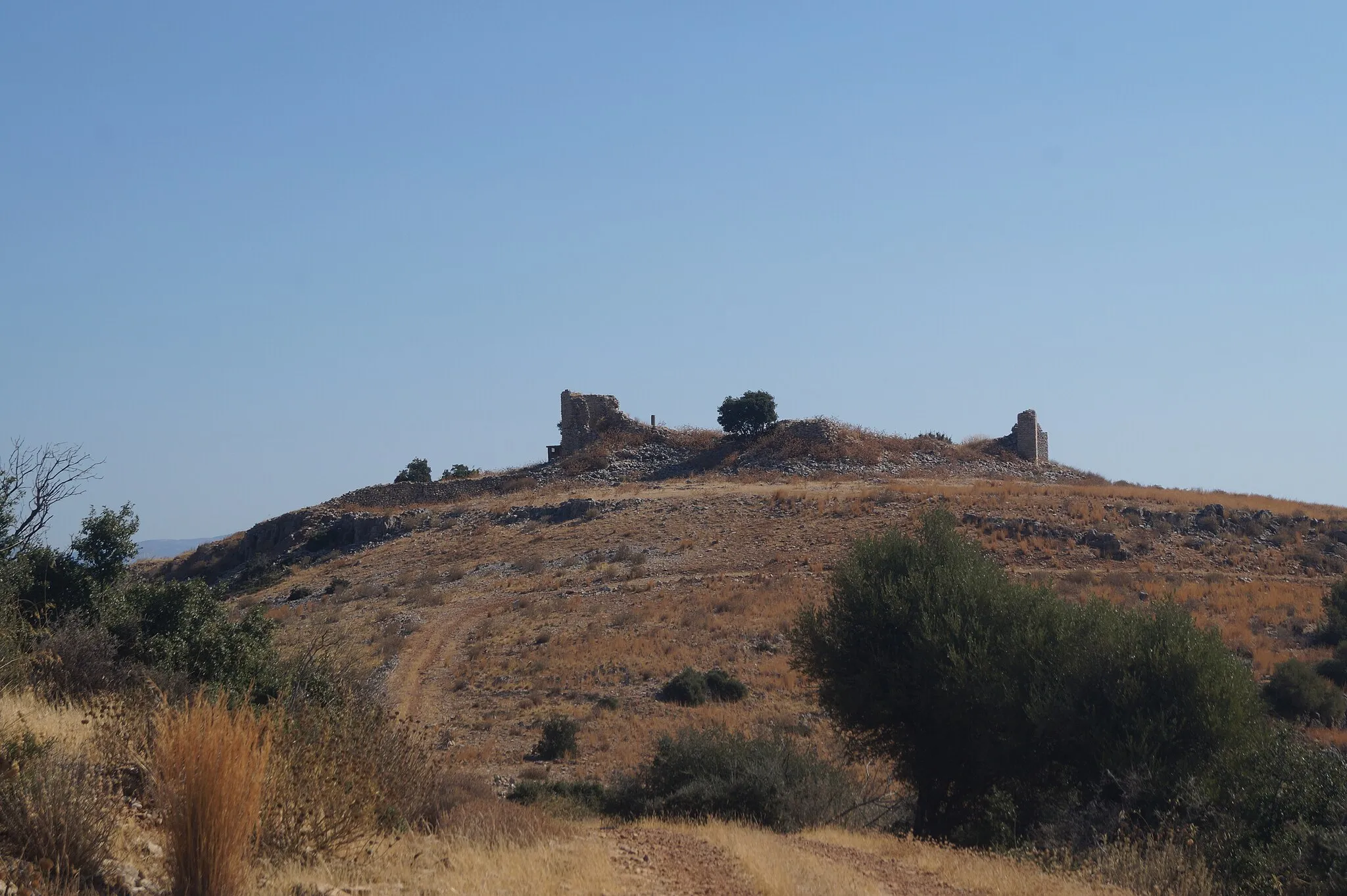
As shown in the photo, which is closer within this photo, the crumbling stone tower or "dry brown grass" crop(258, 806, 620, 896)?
"dry brown grass" crop(258, 806, 620, 896)

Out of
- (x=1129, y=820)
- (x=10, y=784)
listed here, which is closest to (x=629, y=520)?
(x=1129, y=820)

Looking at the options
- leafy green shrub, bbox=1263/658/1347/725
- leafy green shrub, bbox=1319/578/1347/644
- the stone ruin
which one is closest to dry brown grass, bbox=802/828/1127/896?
leafy green shrub, bbox=1263/658/1347/725

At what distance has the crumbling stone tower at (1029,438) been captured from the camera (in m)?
53.9

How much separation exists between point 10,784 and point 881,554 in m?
14.5

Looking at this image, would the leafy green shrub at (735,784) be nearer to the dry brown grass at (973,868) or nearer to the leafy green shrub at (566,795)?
the leafy green shrub at (566,795)

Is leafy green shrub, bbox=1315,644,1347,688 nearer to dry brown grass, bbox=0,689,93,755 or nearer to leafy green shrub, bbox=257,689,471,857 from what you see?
leafy green shrub, bbox=257,689,471,857

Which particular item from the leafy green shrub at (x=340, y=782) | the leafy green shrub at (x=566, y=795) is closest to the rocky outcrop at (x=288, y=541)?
the leafy green shrub at (x=566, y=795)

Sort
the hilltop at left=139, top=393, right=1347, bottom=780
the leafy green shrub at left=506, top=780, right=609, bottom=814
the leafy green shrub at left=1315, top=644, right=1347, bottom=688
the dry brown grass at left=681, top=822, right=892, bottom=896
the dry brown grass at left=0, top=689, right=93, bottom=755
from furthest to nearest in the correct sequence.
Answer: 1. the hilltop at left=139, top=393, right=1347, bottom=780
2. the leafy green shrub at left=1315, top=644, right=1347, bottom=688
3. the leafy green shrub at left=506, top=780, right=609, bottom=814
4. the dry brown grass at left=681, top=822, right=892, bottom=896
5. the dry brown grass at left=0, top=689, right=93, bottom=755

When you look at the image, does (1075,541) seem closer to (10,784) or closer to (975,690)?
(975,690)

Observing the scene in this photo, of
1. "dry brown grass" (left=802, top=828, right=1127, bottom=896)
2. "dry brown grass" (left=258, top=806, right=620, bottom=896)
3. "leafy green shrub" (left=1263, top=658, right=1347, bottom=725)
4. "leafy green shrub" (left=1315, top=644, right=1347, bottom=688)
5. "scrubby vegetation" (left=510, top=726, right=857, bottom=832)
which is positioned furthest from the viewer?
"leafy green shrub" (left=1315, top=644, right=1347, bottom=688)

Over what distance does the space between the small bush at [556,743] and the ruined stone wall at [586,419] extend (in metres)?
33.1

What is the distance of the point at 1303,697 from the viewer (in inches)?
888

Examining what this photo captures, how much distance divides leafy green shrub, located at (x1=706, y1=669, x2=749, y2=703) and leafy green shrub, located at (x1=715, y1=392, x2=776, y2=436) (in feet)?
95.4

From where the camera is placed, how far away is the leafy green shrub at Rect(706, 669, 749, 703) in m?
23.6
